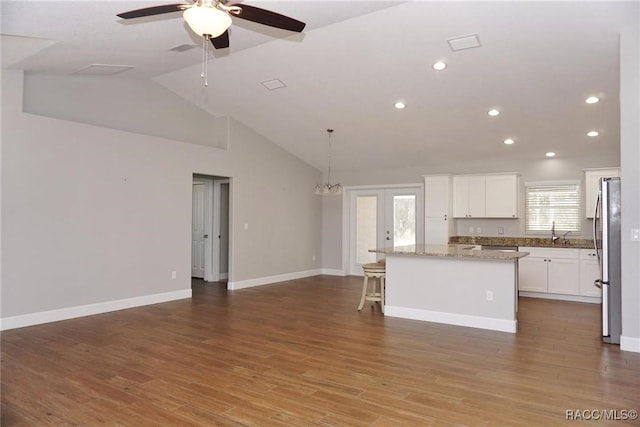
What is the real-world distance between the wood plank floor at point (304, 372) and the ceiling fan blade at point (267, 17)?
2.60 m

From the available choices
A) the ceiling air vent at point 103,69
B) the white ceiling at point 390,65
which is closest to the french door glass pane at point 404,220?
the white ceiling at point 390,65

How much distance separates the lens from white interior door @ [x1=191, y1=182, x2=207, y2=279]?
8523 mm

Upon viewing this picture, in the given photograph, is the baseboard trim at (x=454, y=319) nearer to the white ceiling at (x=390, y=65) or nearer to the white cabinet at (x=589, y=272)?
the white cabinet at (x=589, y=272)

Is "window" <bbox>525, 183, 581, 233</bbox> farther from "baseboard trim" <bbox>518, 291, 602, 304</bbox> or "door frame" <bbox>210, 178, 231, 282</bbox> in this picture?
"door frame" <bbox>210, 178, 231, 282</bbox>

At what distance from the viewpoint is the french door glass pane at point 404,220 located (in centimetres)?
877

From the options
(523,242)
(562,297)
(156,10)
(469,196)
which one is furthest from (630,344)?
(156,10)

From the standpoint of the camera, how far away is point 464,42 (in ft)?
14.6

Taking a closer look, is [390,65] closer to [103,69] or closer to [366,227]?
[103,69]

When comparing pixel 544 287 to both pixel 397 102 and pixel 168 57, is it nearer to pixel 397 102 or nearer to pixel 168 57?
pixel 397 102

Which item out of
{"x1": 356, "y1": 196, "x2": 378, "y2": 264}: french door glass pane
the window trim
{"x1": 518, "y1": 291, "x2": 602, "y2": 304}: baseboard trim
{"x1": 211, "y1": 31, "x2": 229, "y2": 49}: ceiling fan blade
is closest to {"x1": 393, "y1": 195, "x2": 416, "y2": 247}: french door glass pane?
{"x1": 356, "y1": 196, "x2": 378, "y2": 264}: french door glass pane

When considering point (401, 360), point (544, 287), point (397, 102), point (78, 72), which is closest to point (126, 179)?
point (78, 72)

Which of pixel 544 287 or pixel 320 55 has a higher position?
pixel 320 55

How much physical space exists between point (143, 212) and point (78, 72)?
6.58 feet

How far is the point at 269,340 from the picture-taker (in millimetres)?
4352
